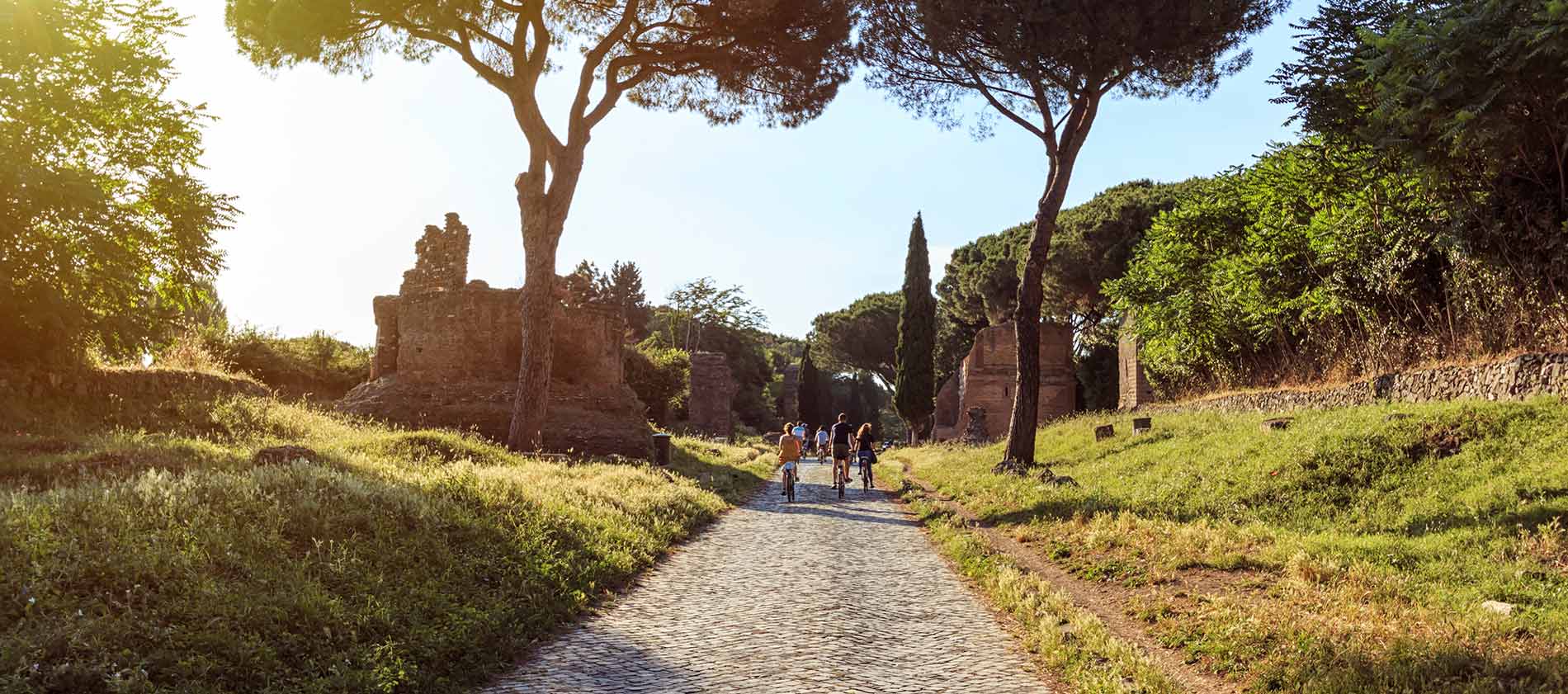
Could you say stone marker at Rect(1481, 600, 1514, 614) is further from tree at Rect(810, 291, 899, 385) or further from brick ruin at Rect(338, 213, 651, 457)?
tree at Rect(810, 291, 899, 385)

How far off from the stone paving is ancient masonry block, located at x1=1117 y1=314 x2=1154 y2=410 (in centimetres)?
2047

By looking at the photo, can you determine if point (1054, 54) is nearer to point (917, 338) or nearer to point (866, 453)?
point (866, 453)

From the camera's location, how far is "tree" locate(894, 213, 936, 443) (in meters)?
43.0

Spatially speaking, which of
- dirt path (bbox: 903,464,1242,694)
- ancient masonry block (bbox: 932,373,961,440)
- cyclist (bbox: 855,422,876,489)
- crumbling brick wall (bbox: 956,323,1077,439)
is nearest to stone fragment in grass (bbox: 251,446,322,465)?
dirt path (bbox: 903,464,1242,694)

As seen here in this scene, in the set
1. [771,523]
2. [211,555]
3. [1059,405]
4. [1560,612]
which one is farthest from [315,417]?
[1059,405]

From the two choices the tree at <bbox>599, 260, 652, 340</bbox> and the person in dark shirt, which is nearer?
the person in dark shirt

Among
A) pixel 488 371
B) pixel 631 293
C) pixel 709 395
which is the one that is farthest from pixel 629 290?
pixel 488 371

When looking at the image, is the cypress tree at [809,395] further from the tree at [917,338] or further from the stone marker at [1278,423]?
the stone marker at [1278,423]

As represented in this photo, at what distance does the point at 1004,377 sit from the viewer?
1517 inches

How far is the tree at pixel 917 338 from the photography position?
4303 cm

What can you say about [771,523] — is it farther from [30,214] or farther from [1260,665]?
[30,214]

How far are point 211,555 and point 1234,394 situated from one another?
66.5ft

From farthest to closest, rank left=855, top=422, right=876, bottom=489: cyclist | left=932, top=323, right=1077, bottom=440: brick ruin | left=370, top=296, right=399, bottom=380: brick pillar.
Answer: left=932, top=323, right=1077, bottom=440: brick ruin < left=370, top=296, right=399, bottom=380: brick pillar < left=855, top=422, right=876, bottom=489: cyclist

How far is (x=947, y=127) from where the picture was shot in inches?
820
